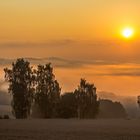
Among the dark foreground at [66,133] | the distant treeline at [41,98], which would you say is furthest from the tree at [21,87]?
the dark foreground at [66,133]

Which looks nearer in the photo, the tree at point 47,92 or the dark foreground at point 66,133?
the dark foreground at point 66,133

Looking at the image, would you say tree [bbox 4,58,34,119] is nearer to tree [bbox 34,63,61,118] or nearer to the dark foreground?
tree [bbox 34,63,61,118]

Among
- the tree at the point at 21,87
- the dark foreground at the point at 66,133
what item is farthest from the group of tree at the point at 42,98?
the dark foreground at the point at 66,133

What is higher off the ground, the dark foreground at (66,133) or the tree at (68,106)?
the tree at (68,106)

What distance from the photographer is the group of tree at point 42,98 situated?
348 feet

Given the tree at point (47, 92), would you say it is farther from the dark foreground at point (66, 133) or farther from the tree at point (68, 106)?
the dark foreground at point (66, 133)

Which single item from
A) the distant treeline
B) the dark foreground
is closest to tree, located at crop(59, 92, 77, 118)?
the distant treeline

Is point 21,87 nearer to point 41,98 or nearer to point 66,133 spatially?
point 41,98

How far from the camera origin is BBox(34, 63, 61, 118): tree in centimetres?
10744

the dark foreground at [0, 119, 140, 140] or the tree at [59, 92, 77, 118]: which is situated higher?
the tree at [59, 92, 77, 118]

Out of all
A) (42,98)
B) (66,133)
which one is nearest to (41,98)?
(42,98)

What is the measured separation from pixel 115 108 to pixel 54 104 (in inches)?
2774

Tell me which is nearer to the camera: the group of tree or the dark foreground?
the dark foreground

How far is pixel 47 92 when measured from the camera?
111m
